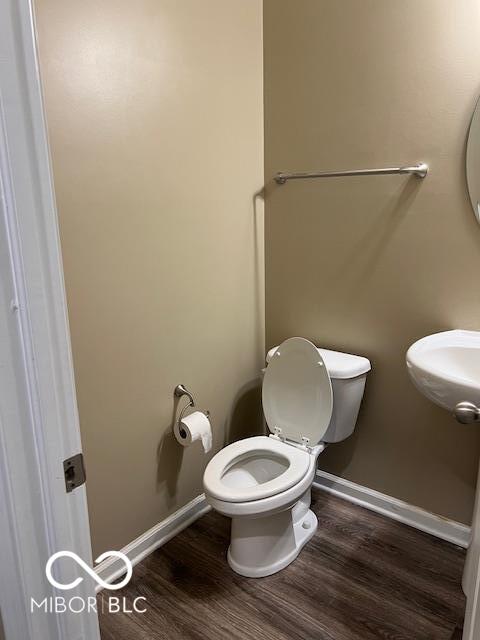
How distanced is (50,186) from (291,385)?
1.51 metres

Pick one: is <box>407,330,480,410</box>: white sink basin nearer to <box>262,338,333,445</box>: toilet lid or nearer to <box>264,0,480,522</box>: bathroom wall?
<box>264,0,480,522</box>: bathroom wall

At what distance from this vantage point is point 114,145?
1553 mm

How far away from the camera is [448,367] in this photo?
1625 millimetres

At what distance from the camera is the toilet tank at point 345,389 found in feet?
6.32

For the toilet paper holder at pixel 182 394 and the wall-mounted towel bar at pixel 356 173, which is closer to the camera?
the wall-mounted towel bar at pixel 356 173

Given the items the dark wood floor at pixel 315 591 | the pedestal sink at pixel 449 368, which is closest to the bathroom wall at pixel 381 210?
the pedestal sink at pixel 449 368

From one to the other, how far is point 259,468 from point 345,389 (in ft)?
1.65

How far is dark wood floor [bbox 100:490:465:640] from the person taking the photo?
1556 millimetres

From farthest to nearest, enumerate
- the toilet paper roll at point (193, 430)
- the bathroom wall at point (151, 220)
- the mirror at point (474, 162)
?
1. the toilet paper roll at point (193, 430)
2. the mirror at point (474, 162)
3. the bathroom wall at point (151, 220)

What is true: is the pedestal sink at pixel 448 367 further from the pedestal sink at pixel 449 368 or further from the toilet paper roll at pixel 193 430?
the toilet paper roll at pixel 193 430

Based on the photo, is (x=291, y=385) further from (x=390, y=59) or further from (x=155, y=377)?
(x=390, y=59)

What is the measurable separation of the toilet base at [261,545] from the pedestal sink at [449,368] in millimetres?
644

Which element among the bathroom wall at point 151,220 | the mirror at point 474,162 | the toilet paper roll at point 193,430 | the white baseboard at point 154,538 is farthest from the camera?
the toilet paper roll at point 193,430

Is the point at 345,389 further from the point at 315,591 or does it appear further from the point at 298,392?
the point at 315,591
